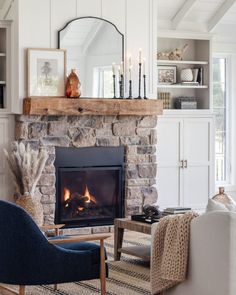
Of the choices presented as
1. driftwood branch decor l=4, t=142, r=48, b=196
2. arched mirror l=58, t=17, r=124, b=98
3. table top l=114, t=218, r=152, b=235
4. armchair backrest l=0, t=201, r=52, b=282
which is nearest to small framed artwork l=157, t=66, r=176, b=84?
arched mirror l=58, t=17, r=124, b=98

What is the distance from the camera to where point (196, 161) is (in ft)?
30.4

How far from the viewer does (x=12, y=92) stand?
8.02 m

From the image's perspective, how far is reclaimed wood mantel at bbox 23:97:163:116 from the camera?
7637 millimetres

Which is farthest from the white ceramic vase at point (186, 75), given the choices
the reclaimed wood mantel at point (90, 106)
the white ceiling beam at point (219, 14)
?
the reclaimed wood mantel at point (90, 106)

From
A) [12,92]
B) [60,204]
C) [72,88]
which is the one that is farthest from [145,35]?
[60,204]

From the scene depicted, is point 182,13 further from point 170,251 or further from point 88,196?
point 170,251

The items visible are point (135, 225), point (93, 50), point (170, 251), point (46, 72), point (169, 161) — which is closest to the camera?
point (170, 251)

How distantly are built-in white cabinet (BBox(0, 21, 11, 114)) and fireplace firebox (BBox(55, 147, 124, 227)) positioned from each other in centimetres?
82

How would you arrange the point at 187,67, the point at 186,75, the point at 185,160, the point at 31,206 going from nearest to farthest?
the point at 31,206, the point at 185,160, the point at 186,75, the point at 187,67

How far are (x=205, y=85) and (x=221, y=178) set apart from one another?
1.47m

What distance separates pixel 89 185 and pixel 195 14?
2.80 m

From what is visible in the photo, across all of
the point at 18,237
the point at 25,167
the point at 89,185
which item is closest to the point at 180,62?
the point at 89,185

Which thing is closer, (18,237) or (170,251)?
(18,237)

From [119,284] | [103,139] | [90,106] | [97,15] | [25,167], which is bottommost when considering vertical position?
[119,284]
